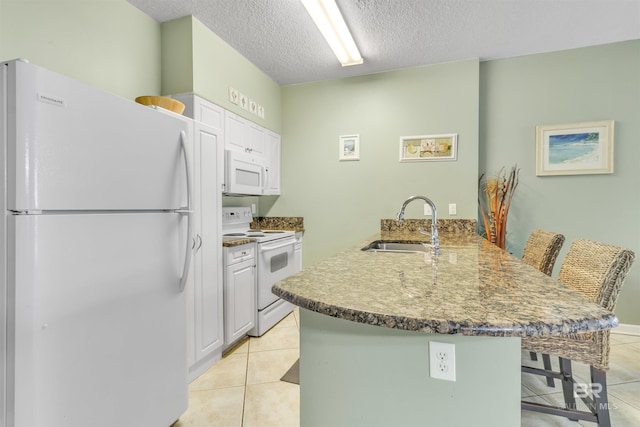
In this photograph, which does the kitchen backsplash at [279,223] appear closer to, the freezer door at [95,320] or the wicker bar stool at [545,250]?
the freezer door at [95,320]

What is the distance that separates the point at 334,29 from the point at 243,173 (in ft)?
4.56

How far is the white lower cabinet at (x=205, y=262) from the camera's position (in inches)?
78.8

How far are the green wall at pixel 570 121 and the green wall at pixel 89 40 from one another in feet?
10.1

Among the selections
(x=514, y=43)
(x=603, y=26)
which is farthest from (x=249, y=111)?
(x=603, y=26)

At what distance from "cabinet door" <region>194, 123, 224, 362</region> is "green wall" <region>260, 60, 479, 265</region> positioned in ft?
4.91

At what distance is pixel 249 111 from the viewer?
3082 mm

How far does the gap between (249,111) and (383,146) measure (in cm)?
143

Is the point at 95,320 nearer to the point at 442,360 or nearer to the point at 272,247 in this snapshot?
the point at 442,360

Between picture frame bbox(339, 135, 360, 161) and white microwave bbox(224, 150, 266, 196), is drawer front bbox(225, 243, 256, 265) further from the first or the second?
picture frame bbox(339, 135, 360, 161)

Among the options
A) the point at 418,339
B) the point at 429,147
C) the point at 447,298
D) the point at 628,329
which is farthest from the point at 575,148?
the point at 418,339

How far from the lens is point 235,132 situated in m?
2.86

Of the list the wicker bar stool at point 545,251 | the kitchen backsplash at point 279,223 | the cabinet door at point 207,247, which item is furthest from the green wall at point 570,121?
the cabinet door at point 207,247

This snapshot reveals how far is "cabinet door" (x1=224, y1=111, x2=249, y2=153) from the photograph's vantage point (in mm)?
2750

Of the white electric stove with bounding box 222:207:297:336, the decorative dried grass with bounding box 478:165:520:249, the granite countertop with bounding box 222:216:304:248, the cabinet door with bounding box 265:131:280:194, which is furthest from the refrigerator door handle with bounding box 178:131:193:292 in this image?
the decorative dried grass with bounding box 478:165:520:249
